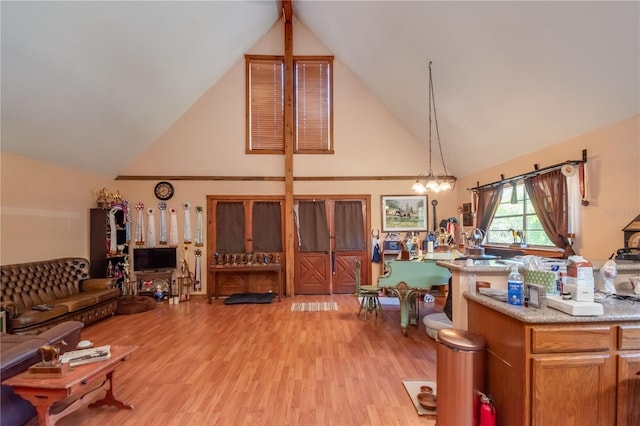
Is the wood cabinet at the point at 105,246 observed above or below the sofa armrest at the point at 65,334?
above

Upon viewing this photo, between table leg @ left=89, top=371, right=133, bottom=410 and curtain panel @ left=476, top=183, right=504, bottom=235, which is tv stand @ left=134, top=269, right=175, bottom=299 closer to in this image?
table leg @ left=89, top=371, right=133, bottom=410

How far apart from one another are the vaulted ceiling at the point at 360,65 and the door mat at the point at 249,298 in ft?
11.3

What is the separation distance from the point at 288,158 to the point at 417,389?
4754mm

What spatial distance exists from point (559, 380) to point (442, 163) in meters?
5.35

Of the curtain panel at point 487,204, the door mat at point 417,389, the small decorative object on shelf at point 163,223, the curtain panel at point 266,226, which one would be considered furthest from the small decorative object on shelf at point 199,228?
the curtain panel at point 487,204

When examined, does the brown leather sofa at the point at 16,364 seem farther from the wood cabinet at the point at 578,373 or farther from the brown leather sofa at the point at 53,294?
the wood cabinet at the point at 578,373

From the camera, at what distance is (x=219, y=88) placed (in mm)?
6285

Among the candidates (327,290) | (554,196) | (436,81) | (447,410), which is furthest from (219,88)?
(447,410)

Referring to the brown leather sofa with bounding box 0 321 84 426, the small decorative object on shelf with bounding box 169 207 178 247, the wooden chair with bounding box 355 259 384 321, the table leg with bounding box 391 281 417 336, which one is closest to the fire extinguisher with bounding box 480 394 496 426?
the table leg with bounding box 391 281 417 336

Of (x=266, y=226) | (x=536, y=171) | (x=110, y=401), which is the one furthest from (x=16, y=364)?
(x=536, y=171)

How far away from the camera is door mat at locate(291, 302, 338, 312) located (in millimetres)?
5332

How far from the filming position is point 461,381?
1.96m

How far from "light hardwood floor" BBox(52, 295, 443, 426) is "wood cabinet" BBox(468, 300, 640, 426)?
840 mm

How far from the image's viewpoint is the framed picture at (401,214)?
6559 mm
